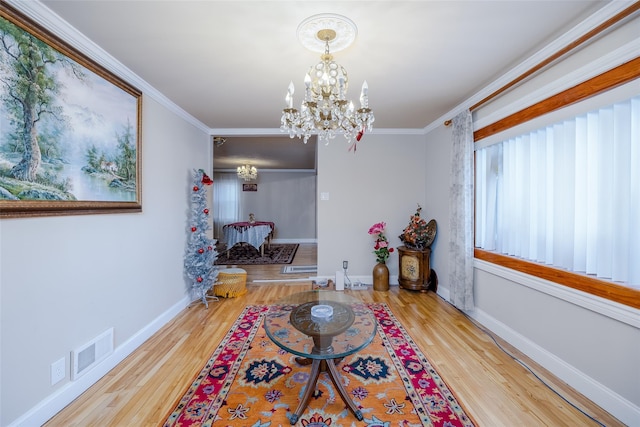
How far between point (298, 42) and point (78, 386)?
9.29ft

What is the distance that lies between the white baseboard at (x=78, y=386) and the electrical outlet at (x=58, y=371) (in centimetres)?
7

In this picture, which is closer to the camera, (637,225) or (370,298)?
(637,225)

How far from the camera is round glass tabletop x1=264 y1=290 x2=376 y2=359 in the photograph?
1558mm

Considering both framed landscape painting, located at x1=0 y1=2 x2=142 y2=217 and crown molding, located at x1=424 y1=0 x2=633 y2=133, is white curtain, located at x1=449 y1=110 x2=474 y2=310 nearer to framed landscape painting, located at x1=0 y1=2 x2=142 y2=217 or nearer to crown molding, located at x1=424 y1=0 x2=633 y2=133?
crown molding, located at x1=424 y1=0 x2=633 y2=133

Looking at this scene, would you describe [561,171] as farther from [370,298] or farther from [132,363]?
[132,363]

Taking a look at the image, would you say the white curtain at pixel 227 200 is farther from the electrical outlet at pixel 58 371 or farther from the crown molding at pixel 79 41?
the electrical outlet at pixel 58 371

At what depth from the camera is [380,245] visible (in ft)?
13.6

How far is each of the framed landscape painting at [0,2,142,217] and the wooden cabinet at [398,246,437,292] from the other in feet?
11.2

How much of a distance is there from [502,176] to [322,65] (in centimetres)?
212

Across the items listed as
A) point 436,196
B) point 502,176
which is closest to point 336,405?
point 502,176

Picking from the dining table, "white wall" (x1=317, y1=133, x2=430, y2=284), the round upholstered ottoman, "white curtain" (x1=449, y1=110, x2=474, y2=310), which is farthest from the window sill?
the dining table

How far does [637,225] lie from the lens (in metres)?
1.50

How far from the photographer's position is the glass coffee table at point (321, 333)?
1.54 metres

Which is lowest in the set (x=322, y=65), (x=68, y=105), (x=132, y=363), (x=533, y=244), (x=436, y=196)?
(x=132, y=363)
